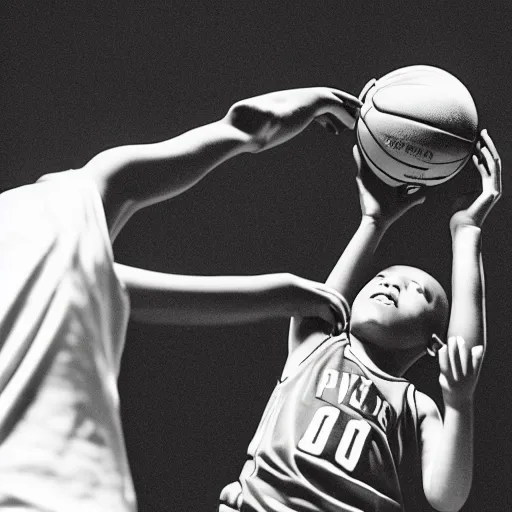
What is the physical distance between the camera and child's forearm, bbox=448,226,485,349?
1646 mm

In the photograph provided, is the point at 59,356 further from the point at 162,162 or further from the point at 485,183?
the point at 485,183

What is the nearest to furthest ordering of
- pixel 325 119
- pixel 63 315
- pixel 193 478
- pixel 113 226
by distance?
pixel 63 315
pixel 113 226
pixel 325 119
pixel 193 478

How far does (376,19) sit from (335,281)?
24.2 inches

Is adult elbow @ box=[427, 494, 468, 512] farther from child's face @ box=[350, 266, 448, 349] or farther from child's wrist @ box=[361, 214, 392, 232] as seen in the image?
child's wrist @ box=[361, 214, 392, 232]

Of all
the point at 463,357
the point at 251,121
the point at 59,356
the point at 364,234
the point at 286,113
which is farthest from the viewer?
the point at 364,234

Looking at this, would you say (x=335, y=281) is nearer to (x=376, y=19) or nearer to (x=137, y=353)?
(x=137, y=353)

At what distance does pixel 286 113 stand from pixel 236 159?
70cm

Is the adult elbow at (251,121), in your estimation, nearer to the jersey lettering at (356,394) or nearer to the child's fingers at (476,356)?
the jersey lettering at (356,394)

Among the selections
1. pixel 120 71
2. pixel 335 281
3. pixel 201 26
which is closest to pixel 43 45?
pixel 120 71

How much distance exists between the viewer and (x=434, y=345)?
5.48 feet

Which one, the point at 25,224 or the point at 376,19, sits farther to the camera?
the point at 376,19

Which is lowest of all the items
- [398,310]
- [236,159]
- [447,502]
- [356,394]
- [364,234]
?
[447,502]

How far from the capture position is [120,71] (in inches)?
74.3

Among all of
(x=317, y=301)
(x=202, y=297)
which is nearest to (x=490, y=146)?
(x=317, y=301)
